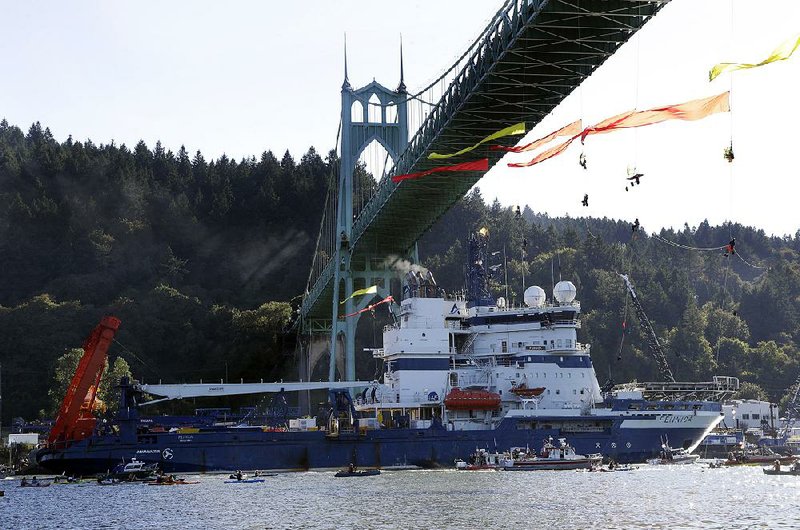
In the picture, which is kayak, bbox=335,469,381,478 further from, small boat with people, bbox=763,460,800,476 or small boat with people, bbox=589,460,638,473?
small boat with people, bbox=763,460,800,476

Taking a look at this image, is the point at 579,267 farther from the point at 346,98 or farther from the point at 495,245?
the point at 346,98

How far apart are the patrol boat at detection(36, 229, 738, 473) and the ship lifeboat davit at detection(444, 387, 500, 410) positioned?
0.20 feet

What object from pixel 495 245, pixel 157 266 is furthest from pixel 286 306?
pixel 495 245

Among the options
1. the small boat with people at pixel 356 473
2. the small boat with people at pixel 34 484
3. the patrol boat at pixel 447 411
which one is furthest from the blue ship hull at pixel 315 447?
Answer: the small boat with people at pixel 356 473

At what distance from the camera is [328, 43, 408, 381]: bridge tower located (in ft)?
247

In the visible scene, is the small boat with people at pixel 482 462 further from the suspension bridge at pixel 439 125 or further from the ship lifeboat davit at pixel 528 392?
the suspension bridge at pixel 439 125

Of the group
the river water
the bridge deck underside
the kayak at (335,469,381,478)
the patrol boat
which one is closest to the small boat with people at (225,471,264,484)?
the river water

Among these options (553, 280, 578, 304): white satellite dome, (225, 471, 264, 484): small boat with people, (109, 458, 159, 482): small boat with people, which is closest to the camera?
(225, 471, 264, 484): small boat with people

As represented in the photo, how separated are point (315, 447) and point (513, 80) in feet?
84.1

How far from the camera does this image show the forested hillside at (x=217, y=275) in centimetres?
9819

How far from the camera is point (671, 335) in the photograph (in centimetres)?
12156

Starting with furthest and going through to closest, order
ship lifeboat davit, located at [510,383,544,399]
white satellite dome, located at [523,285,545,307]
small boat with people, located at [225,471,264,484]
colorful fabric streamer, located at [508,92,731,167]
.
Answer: white satellite dome, located at [523,285,545,307], ship lifeboat davit, located at [510,383,544,399], small boat with people, located at [225,471,264,484], colorful fabric streamer, located at [508,92,731,167]

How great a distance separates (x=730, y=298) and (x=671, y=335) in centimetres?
2903

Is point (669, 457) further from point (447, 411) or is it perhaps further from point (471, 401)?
point (447, 411)
